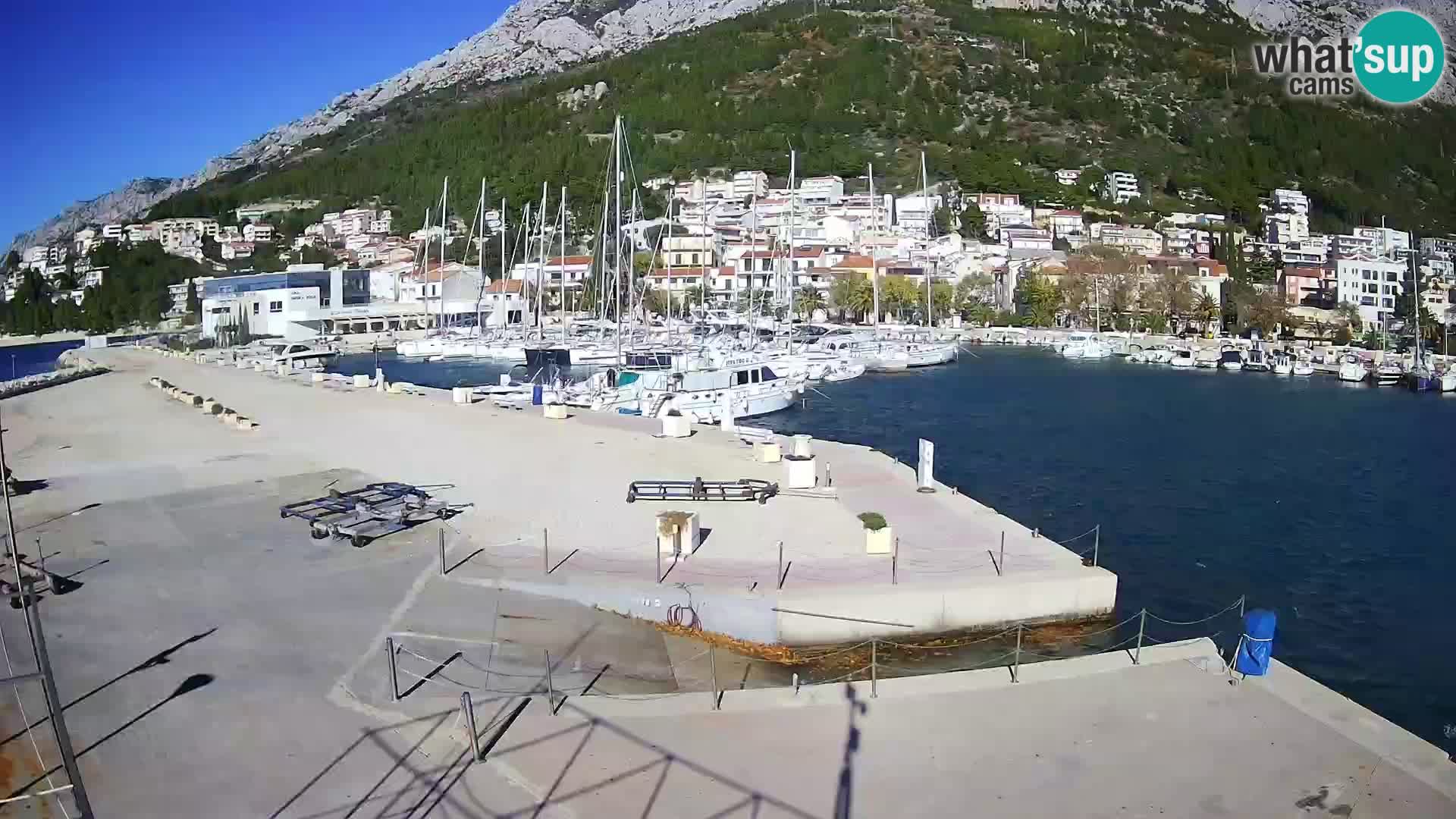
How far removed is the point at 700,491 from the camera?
15.5m

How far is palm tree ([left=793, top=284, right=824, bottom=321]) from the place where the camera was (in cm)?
8862

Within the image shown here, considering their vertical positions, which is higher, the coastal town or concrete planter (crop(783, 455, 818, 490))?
the coastal town

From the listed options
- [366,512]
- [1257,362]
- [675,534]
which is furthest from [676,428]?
[1257,362]

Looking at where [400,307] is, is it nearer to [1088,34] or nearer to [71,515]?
[71,515]

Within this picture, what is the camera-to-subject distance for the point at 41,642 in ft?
22.6

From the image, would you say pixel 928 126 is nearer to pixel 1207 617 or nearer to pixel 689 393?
pixel 689 393

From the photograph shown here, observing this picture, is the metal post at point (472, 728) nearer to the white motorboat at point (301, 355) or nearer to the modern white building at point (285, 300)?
the white motorboat at point (301, 355)

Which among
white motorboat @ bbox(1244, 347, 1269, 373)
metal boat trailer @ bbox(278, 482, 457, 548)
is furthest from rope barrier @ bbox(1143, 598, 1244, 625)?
white motorboat @ bbox(1244, 347, 1269, 373)

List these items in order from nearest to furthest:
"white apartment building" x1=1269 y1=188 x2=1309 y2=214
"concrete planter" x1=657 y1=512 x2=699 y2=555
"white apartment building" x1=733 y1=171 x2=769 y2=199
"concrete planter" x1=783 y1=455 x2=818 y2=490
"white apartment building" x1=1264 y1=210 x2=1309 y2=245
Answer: "concrete planter" x1=657 y1=512 x2=699 y2=555 → "concrete planter" x1=783 y1=455 x2=818 y2=490 → "white apartment building" x1=1264 y1=210 x2=1309 y2=245 → "white apartment building" x1=1269 y1=188 x2=1309 y2=214 → "white apartment building" x1=733 y1=171 x2=769 y2=199

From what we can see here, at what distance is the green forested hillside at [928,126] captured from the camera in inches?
5295

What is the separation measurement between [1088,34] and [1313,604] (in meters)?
187

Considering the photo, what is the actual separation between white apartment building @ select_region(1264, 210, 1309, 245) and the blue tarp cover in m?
121

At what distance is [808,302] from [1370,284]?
148 feet

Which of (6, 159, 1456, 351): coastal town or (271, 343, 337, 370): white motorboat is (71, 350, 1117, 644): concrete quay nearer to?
(271, 343, 337, 370): white motorboat
